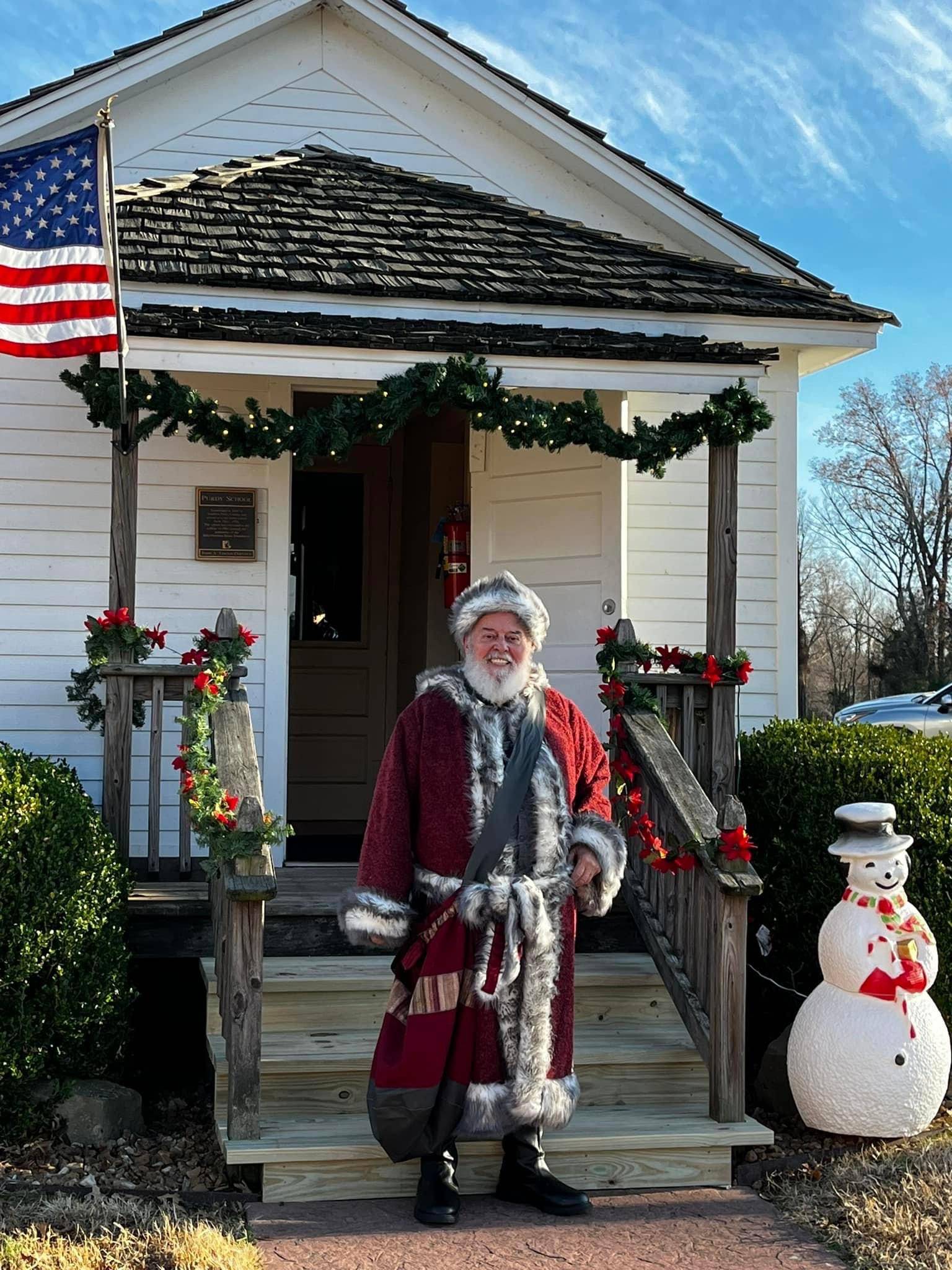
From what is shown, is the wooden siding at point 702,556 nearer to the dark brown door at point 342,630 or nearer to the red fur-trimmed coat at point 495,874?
the dark brown door at point 342,630

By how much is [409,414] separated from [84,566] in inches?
85.0

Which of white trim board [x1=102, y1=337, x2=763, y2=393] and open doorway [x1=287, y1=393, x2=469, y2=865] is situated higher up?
white trim board [x1=102, y1=337, x2=763, y2=393]

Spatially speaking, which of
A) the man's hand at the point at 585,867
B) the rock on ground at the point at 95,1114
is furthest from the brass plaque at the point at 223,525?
the man's hand at the point at 585,867

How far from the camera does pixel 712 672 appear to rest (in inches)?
241

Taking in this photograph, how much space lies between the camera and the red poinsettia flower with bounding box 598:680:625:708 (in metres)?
5.93

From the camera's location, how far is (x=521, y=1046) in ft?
13.5

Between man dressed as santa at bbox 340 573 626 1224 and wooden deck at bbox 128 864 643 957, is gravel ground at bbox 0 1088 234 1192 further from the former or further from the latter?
man dressed as santa at bbox 340 573 626 1224

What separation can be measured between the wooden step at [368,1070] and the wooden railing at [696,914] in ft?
0.46

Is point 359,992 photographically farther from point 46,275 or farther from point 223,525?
point 46,275

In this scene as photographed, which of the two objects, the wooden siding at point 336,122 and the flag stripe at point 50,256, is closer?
the flag stripe at point 50,256

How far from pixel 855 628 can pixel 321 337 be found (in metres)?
34.6

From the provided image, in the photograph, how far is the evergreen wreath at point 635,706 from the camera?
17.5 ft

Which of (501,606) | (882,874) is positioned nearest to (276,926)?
(501,606)

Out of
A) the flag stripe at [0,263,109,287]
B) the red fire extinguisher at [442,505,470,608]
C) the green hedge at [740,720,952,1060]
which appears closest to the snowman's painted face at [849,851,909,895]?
the green hedge at [740,720,952,1060]
